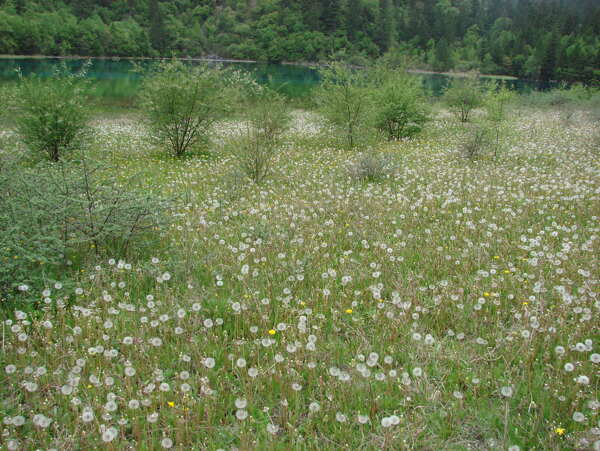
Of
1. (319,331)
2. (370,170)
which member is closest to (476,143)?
(370,170)

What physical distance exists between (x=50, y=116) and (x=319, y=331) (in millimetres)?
10659

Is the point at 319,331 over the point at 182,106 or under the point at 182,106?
under

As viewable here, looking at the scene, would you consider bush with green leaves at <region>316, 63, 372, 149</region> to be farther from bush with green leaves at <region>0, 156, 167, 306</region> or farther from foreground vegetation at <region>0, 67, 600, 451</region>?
bush with green leaves at <region>0, 156, 167, 306</region>

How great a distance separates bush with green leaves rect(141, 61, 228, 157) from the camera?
41.9 feet

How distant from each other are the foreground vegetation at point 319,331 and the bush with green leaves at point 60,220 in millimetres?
73

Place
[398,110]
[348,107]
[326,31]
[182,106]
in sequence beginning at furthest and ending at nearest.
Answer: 1. [326,31]
2. [398,110]
3. [348,107]
4. [182,106]

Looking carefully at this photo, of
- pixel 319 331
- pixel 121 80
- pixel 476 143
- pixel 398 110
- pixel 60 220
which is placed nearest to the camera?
pixel 319 331

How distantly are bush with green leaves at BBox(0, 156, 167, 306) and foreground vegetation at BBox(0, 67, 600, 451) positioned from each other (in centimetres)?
7

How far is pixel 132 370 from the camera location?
284 centimetres

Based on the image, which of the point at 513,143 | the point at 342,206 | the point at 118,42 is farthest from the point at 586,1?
the point at 342,206

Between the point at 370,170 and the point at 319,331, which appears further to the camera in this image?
the point at 370,170

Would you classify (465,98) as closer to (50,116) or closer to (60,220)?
(50,116)

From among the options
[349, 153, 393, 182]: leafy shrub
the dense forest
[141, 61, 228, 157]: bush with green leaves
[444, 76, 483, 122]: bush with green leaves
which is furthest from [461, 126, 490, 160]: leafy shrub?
the dense forest

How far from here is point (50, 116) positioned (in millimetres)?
10742
